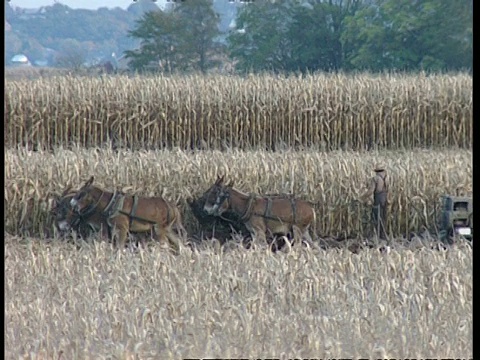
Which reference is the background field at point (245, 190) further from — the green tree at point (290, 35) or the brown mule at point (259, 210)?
the brown mule at point (259, 210)

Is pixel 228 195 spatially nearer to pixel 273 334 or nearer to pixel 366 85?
pixel 273 334

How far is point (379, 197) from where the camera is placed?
846 cm

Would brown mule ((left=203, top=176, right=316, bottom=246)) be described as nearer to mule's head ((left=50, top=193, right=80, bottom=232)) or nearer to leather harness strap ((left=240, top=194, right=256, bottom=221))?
leather harness strap ((left=240, top=194, right=256, bottom=221))

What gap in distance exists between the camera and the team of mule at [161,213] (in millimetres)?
7957

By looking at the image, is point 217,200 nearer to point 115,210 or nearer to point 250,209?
point 250,209

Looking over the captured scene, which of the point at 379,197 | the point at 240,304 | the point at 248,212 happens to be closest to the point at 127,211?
the point at 248,212

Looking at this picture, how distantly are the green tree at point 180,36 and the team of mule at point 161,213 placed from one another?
19.2 feet

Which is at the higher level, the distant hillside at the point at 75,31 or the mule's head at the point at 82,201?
the distant hillside at the point at 75,31

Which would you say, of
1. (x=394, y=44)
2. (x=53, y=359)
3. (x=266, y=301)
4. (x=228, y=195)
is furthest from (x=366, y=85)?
(x=53, y=359)

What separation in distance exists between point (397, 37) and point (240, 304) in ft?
26.5

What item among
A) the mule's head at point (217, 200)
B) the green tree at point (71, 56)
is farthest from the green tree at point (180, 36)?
the mule's head at point (217, 200)

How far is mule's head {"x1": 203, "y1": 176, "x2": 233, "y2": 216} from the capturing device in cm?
809

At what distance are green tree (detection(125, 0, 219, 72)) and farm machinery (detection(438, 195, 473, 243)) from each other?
6.66m

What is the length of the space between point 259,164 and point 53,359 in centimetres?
518
